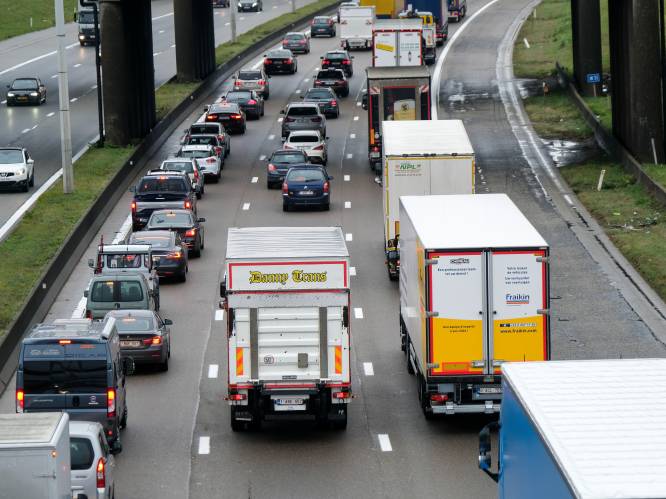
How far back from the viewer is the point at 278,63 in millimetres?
91062

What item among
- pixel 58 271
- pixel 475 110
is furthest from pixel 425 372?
pixel 475 110

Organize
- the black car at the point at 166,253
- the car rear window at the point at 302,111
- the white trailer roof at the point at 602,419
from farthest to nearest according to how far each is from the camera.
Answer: the car rear window at the point at 302,111 → the black car at the point at 166,253 → the white trailer roof at the point at 602,419

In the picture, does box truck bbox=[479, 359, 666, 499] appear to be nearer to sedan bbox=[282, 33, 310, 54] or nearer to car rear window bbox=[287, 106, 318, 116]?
car rear window bbox=[287, 106, 318, 116]

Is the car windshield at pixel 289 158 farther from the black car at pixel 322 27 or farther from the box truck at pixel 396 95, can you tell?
the black car at pixel 322 27

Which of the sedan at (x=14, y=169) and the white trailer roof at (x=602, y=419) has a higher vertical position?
the white trailer roof at (x=602, y=419)

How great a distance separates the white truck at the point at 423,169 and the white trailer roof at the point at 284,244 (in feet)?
29.6

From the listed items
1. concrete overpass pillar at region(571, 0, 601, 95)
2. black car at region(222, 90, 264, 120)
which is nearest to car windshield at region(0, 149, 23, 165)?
black car at region(222, 90, 264, 120)

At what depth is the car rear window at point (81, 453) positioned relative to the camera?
19938 mm

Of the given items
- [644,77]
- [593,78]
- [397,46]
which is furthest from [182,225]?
[397,46]

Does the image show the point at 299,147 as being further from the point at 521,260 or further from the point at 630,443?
the point at 630,443

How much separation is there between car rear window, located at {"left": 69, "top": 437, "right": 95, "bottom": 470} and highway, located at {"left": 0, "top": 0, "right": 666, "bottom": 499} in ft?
9.13

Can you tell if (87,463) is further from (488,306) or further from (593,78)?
(593,78)

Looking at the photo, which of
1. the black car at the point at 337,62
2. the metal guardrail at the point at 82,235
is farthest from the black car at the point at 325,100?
the black car at the point at 337,62

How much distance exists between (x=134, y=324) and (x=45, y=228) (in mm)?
15769
